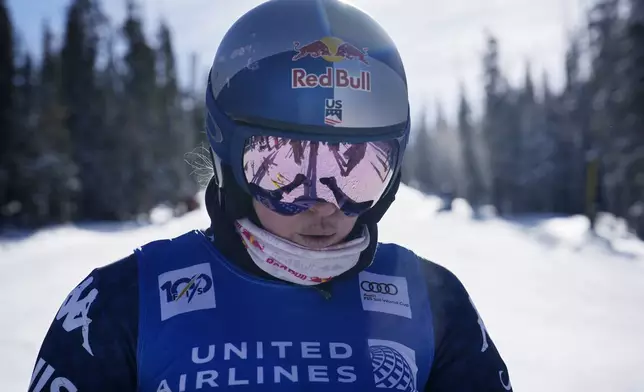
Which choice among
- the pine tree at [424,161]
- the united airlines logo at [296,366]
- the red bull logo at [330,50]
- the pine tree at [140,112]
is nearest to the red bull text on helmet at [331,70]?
the red bull logo at [330,50]

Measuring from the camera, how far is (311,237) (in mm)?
1959

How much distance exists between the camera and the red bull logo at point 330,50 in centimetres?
195

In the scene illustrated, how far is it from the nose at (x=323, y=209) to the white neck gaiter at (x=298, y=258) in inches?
4.5

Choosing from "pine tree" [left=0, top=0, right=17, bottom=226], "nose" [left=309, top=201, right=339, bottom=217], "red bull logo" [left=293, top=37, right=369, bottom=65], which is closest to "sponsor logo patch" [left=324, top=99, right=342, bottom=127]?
"red bull logo" [left=293, top=37, right=369, bottom=65]

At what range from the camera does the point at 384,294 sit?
2.04 m

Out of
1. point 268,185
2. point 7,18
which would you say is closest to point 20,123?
point 7,18

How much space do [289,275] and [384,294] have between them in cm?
36

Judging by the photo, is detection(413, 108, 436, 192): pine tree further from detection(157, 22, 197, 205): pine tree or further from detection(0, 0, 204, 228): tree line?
detection(0, 0, 204, 228): tree line

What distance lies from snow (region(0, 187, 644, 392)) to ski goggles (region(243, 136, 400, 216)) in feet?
2.60

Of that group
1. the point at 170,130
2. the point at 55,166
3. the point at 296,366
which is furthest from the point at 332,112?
the point at 170,130

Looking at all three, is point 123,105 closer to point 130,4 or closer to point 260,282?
point 130,4

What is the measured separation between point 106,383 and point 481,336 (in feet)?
4.04

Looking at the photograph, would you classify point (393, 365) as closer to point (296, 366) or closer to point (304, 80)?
point (296, 366)

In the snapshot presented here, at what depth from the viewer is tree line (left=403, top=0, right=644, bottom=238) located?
2127 centimetres
